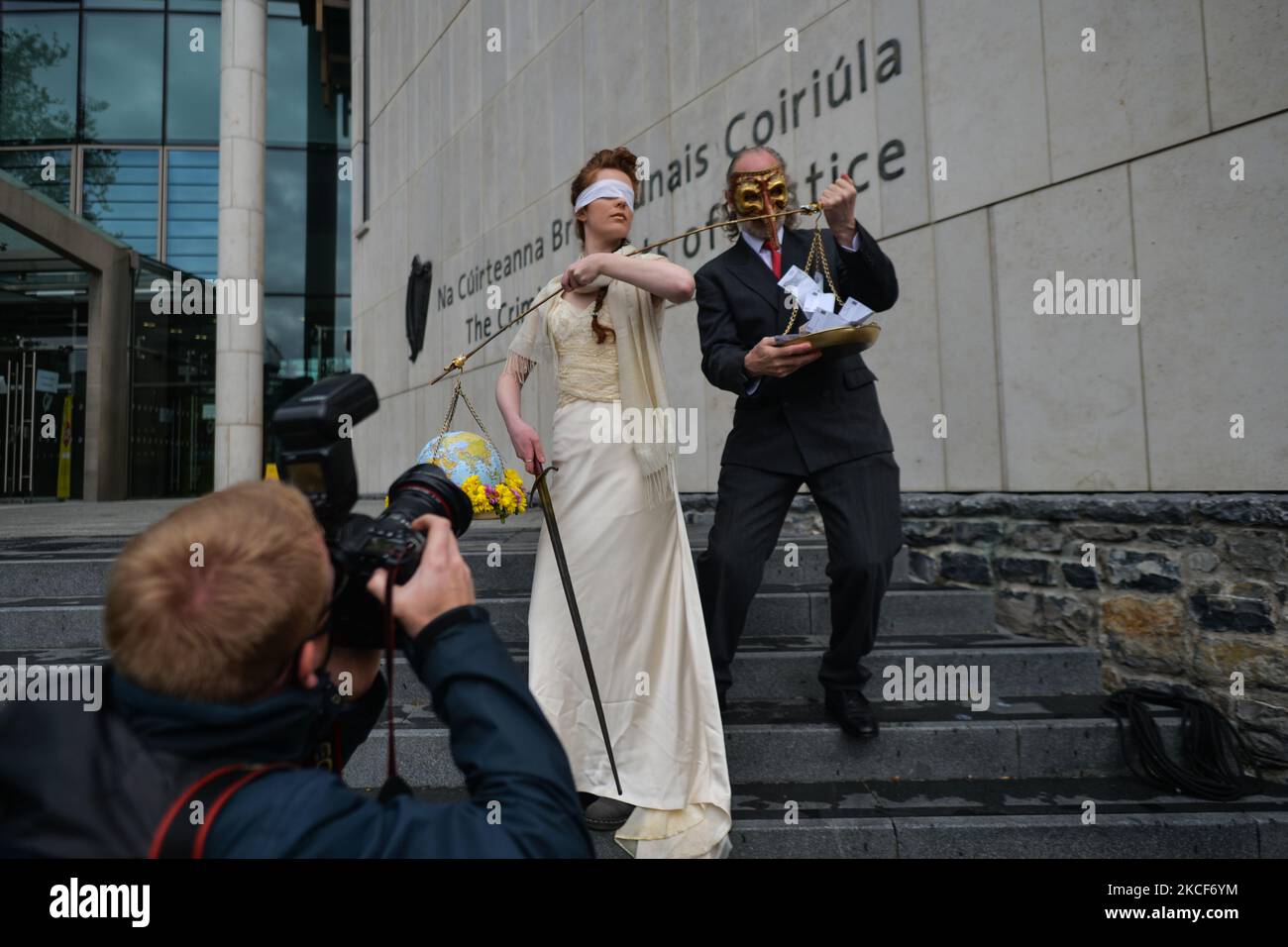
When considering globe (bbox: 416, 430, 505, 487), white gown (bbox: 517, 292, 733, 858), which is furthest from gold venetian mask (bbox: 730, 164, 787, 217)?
globe (bbox: 416, 430, 505, 487)

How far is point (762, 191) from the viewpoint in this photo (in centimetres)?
265

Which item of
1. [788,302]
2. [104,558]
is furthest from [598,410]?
[104,558]

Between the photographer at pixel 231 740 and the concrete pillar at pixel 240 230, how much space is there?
1261 centimetres

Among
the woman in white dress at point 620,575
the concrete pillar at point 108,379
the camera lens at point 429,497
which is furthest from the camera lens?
the concrete pillar at point 108,379

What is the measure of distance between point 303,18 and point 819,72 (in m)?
15.0

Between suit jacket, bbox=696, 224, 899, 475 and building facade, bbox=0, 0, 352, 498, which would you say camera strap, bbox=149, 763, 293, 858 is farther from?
building facade, bbox=0, 0, 352, 498

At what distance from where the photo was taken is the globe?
151 cm

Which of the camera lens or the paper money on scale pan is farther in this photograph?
the paper money on scale pan

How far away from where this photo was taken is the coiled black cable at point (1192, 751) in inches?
107

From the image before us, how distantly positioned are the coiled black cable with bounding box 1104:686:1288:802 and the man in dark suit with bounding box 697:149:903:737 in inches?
40.9

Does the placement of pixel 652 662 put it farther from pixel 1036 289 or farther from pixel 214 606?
pixel 1036 289

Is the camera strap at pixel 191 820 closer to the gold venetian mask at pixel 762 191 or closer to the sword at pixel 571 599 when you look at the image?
the sword at pixel 571 599

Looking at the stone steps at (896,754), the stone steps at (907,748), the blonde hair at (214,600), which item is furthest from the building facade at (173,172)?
the blonde hair at (214,600)

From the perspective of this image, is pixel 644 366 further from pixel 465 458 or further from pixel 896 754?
pixel 896 754
